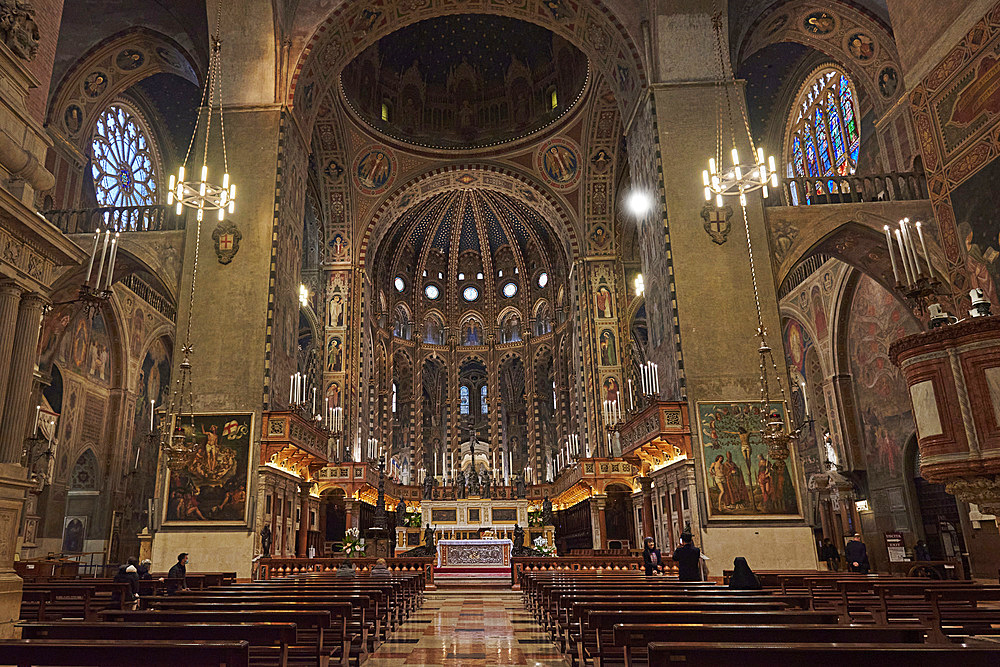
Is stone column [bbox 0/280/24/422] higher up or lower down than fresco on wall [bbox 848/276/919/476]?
lower down

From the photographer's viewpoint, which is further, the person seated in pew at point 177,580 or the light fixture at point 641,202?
the light fixture at point 641,202

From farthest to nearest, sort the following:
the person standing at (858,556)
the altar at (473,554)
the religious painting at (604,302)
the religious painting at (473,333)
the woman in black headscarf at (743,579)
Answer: the religious painting at (473,333) → the religious painting at (604,302) → the altar at (473,554) → the person standing at (858,556) → the woman in black headscarf at (743,579)

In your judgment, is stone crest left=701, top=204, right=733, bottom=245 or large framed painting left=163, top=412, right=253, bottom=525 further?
stone crest left=701, top=204, right=733, bottom=245

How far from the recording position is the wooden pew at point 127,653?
9.95 feet

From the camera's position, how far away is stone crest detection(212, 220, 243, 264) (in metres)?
14.6

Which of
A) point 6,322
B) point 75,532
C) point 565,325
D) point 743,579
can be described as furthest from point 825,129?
point 75,532

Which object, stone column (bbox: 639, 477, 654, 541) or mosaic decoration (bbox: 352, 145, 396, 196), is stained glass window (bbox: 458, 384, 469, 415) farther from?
stone column (bbox: 639, 477, 654, 541)

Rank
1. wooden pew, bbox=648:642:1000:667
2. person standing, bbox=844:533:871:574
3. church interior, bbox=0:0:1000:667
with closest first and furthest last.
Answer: wooden pew, bbox=648:642:1000:667, church interior, bbox=0:0:1000:667, person standing, bbox=844:533:871:574

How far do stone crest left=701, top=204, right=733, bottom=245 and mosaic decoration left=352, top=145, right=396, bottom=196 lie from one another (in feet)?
47.4

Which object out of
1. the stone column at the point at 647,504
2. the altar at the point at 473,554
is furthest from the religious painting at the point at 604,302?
the altar at the point at 473,554

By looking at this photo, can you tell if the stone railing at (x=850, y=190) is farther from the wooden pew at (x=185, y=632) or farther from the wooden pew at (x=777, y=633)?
the wooden pew at (x=185, y=632)

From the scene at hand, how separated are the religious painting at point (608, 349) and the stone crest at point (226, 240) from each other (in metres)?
12.8

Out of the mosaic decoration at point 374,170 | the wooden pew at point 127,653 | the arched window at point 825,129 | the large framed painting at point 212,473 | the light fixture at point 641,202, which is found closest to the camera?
the wooden pew at point 127,653

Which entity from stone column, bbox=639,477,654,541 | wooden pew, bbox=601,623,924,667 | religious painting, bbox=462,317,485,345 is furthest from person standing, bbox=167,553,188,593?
religious painting, bbox=462,317,485,345
